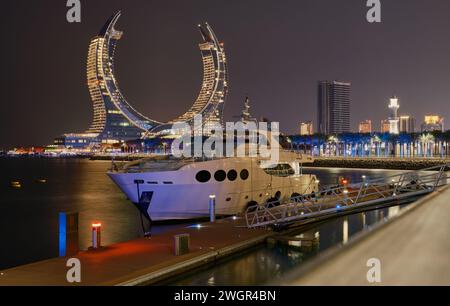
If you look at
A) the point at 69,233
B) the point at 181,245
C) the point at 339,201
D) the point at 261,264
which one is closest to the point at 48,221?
the point at 69,233

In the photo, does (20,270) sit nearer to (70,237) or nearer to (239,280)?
(70,237)

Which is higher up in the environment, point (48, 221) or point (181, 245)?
point (181, 245)

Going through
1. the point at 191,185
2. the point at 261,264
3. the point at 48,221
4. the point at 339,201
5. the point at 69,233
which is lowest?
the point at 48,221

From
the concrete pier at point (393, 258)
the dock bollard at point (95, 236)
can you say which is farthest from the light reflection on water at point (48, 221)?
the concrete pier at point (393, 258)

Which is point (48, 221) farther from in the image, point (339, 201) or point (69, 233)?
point (339, 201)

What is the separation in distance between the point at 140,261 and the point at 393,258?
A: 10.4 m

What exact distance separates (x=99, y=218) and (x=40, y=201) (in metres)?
15.6

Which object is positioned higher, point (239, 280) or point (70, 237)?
point (70, 237)

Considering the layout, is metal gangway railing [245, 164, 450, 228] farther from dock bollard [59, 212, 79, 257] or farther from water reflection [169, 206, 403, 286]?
dock bollard [59, 212, 79, 257]

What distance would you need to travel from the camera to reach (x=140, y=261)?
12023mm

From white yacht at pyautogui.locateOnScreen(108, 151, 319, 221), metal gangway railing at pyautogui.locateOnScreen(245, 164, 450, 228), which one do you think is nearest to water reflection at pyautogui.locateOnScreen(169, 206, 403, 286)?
metal gangway railing at pyautogui.locateOnScreen(245, 164, 450, 228)

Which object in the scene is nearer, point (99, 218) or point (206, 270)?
point (206, 270)

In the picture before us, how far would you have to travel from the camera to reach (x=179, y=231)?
1673cm
